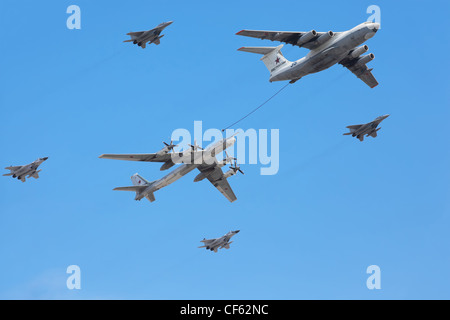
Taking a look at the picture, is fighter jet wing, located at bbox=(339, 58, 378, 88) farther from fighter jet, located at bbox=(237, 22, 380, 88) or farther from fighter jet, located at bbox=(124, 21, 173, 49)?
fighter jet, located at bbox=(124, 21, 173, 49)

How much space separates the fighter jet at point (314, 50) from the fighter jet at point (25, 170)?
23523 millimetres

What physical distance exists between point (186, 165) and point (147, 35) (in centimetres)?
1597

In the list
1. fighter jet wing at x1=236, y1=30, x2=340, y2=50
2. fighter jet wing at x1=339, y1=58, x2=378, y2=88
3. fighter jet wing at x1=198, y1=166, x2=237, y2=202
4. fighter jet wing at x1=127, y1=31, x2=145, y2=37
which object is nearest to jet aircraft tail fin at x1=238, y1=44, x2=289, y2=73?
fighter jet wing at x1=236, y1=30, x2=340, y2=50

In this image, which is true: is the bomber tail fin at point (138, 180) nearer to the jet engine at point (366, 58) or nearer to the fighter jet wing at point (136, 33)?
the fighter jet wing at point (136, 33)

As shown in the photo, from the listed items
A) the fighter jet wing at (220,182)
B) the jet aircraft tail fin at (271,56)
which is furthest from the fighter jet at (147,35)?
the fighter jet wing at (220,182)

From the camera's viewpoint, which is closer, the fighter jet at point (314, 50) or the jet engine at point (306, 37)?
the fighter jet at point (314, 50)

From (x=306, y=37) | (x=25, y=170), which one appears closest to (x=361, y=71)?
(x=306, y=37)

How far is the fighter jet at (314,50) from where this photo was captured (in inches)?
2431

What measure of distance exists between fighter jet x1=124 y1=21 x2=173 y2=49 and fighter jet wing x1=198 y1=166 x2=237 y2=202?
14.5 metres

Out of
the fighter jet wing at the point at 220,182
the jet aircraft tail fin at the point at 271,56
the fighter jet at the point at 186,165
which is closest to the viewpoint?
the fighter jet at the point at 186,165

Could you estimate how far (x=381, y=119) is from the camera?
71625 mm

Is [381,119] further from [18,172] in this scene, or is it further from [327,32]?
[18,172]

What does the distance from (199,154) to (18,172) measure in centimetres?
1972

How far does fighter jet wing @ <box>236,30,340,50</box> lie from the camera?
63.9m
